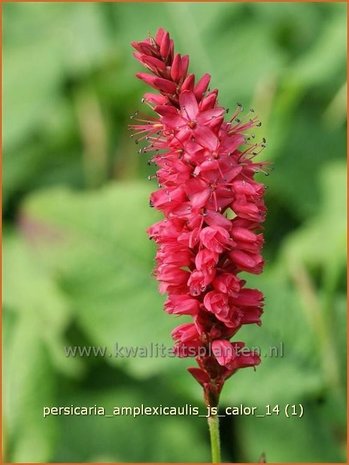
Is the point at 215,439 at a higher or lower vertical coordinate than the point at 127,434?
lower

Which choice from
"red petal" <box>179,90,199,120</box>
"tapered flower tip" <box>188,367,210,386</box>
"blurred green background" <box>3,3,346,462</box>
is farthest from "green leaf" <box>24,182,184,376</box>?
"red petal" <box>179,90,199,120</box>

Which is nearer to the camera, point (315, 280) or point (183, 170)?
point (183, 170)

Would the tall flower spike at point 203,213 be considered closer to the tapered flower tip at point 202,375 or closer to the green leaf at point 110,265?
the tapered flower tip at point 202,375

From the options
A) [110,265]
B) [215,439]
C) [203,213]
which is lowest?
[215,439]

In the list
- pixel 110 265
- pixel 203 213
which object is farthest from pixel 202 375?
pixel 110 265

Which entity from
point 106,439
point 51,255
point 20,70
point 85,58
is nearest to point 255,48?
point 85,58

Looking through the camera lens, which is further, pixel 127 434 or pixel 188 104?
pixel 127 434

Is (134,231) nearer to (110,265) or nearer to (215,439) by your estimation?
(110,265)

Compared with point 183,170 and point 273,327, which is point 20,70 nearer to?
point 273,327
